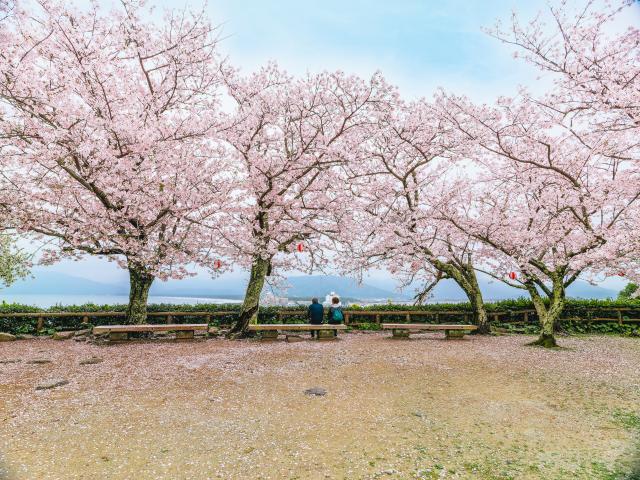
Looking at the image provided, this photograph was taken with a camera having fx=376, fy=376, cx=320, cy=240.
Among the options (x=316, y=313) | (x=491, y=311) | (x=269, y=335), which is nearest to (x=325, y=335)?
(x=316, y=313)

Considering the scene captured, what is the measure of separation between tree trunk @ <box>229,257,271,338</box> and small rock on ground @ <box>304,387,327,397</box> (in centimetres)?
691

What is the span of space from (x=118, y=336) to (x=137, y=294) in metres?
1.49

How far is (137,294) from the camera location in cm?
1304

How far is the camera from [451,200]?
49.6 ft

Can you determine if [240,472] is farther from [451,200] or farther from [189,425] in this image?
[451,200]

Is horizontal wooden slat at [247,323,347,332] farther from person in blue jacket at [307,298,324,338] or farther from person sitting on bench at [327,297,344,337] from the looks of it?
person sitting on bench at [327,297,344,337]

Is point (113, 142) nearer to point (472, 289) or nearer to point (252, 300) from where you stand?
point (252, 300)

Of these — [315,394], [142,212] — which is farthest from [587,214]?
[142,212]

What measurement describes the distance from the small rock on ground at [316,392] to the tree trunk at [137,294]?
324 inches

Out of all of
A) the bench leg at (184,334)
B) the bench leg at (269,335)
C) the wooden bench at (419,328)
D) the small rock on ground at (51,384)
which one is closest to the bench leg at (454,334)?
the wooden bench at (419,328)

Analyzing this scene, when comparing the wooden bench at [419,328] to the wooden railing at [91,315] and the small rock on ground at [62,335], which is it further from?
the small rock on ground at [62,335]

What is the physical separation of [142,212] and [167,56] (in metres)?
4.85

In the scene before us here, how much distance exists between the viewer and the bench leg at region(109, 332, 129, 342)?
12.2 m

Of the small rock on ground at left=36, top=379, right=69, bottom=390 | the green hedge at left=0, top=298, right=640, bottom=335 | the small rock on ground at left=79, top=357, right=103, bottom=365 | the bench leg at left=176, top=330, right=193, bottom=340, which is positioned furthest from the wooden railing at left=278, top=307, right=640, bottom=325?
the small rock on ground at left=36, top=379, right=69, bottom=390
